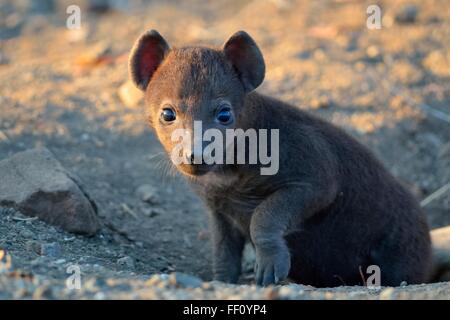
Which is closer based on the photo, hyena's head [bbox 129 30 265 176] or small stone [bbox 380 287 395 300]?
small stone [bbox 380 287 395 300]

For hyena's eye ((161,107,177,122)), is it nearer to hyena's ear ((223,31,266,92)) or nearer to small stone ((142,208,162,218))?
hyena's ear ((223,31,266,92))

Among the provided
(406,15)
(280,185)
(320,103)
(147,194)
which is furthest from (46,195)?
(406,15)

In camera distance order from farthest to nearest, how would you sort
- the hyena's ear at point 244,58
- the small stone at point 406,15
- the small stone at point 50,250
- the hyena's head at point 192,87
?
the small stone at point 406,15, the hyena's ear at point 244,58, the small stone at point 50,250, the hyena's head at point 192,87

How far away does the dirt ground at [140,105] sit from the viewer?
22.6 ft

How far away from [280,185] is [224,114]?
74 cm

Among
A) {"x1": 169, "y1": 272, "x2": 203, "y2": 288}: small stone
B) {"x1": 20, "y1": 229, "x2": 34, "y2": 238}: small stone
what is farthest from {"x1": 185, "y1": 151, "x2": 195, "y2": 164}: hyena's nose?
{"x1": 20, "y1": 229, "x2": 34, "y2": 238}: small stone

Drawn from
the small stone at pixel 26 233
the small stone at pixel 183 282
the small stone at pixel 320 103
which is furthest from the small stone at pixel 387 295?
the small stone at pixel 320 103

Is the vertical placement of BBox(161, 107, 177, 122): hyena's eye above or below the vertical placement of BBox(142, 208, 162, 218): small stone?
above

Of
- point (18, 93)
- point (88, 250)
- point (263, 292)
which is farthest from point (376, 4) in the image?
point (263, 292)

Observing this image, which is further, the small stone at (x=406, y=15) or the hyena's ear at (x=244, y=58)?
the small stone at (x=406, y=15)

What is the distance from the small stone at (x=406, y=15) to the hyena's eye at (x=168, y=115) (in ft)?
19.0

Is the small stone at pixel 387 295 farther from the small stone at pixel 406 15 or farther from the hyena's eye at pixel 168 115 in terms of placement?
the small stone at pixel 406 15

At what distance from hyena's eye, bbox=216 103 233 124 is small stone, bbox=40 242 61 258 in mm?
1411

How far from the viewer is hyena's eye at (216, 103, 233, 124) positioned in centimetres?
A: 543
